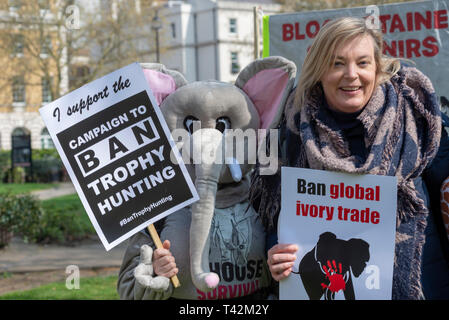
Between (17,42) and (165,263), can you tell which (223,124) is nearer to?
(165,263)

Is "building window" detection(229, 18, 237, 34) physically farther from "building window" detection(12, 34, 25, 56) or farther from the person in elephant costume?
the person in elephant costume

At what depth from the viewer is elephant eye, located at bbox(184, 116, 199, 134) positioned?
9.18ft

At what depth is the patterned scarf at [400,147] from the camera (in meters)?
2.19

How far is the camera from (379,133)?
2178 millimetres

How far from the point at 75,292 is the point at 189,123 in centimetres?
369

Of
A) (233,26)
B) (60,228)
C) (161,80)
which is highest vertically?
(233,26)

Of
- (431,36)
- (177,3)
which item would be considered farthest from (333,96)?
(177,3)

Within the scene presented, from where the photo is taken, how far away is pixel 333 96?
231 cm

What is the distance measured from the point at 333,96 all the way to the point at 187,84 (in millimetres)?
856

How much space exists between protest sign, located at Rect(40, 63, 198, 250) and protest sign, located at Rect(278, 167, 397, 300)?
0.46 m

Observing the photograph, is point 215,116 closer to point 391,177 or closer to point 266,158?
point 266,158

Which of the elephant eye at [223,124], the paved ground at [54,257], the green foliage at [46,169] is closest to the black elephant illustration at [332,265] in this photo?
the elephant eye at [223,124]

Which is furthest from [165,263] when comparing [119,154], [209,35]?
[209,35]

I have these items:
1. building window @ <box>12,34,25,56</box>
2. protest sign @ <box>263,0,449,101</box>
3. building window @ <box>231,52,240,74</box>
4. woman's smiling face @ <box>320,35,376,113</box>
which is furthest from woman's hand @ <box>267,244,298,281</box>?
building window @ <box>231,52,240,74</box>
